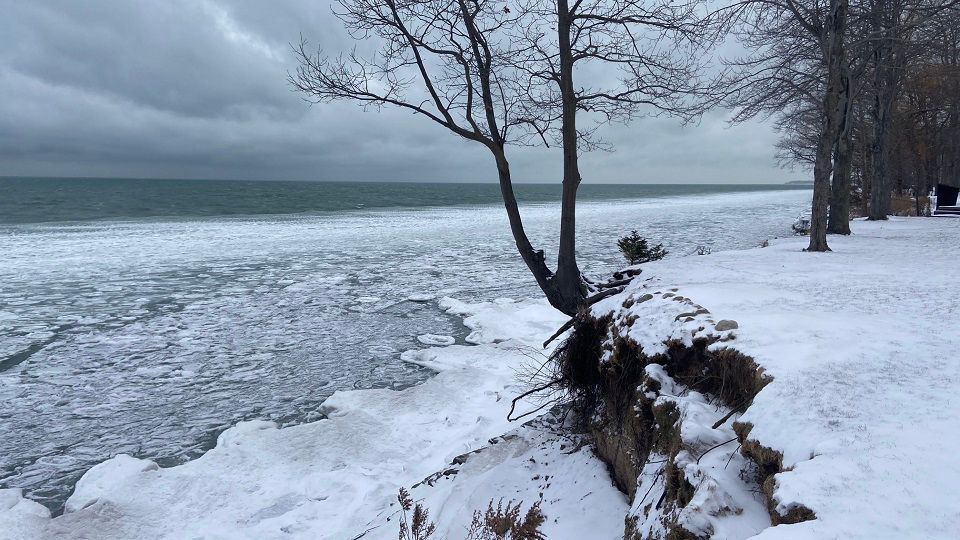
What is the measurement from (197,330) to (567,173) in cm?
785

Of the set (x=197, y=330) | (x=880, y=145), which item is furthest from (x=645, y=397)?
(x=880, y=145)

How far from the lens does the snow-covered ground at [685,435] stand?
112 inches

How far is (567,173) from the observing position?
941 cm

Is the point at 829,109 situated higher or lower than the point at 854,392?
higher

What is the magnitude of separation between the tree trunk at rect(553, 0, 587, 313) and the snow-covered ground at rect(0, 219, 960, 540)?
1.39m

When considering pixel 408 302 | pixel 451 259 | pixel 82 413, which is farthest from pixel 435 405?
pixel 451 259

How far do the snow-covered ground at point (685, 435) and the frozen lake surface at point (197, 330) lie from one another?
0.63 metres

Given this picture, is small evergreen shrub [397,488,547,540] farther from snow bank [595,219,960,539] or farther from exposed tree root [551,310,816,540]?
snow bank [595,219,960,539]

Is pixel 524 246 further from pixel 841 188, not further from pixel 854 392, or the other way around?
pixel 841 188

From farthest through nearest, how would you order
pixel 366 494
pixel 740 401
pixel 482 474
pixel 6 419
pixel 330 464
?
pixel 6 419 < pixel 330 464 < pixel 366 494 < pixel 482 474 < pixel 740 401

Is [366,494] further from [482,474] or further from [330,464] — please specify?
[482,474]

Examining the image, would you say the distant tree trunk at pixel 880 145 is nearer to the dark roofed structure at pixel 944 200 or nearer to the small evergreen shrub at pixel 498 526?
the dark roofed structure at pixel 944 200

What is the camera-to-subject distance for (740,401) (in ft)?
13.1

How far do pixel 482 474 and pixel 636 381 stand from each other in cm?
171
